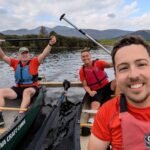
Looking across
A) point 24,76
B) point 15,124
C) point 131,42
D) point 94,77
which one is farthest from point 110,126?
point 24,76

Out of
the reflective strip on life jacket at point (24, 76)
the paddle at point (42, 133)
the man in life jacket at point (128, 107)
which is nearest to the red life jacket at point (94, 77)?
the paddle at point (42, 133)

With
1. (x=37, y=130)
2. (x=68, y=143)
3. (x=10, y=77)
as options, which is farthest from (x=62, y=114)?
(x=10, y=77)

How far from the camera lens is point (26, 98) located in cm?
673

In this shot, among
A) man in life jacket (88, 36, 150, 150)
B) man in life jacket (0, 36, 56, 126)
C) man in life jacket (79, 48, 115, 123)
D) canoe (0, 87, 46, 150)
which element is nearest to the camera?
man in life jacket (88, 36, 150, 150)

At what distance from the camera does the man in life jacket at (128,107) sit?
1741 mm

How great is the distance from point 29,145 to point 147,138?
4.81 metres

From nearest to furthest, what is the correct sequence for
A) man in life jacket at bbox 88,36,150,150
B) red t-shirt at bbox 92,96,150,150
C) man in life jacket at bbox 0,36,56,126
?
1. man in life jacket at bbox 88,36,150,150
2. red t-shirt at bbox 92,96,150,150
3. man in life jacket at bbox 0,36,56,126

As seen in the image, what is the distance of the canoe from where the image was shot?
4781 mm

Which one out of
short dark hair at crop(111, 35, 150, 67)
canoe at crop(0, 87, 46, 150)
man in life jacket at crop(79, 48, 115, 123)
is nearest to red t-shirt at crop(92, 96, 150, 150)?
short dark hair at crop(111, 35, 150, 67)

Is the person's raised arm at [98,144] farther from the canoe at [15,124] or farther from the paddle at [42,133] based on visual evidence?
the paddle at [42,133]

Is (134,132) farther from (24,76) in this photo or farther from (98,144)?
(24,76)

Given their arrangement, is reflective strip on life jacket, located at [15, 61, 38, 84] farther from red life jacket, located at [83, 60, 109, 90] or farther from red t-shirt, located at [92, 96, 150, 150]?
red t-shirt, located at [92, 96, 150, 150]

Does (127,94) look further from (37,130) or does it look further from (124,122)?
(37,130)

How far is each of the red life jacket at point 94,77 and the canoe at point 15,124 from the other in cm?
127
